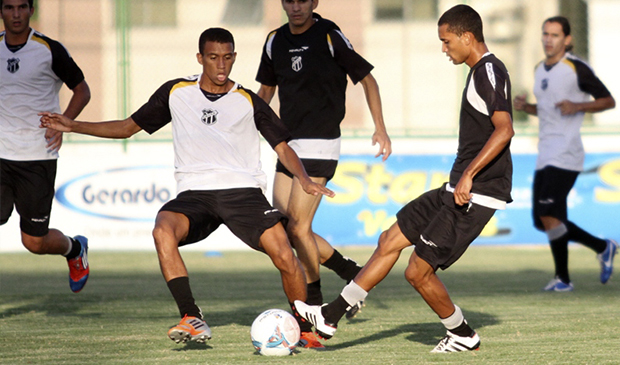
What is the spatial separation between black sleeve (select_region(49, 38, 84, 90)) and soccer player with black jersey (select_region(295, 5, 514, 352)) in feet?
9.82

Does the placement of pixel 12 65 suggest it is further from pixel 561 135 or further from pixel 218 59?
pixel 561 135

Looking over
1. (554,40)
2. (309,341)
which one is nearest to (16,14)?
(309,341)

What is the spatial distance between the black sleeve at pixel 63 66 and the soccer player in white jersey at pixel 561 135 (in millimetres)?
4101

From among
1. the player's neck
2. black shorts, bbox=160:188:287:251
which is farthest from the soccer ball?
the player's neck

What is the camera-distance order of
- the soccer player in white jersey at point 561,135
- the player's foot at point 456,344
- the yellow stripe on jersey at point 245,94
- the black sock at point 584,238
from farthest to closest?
the black sock at point 584,238 < the soccer player in white jersey at point 561,135 < the yellow stripe on jersey at point 245,94 < the player's foot at point 456,344

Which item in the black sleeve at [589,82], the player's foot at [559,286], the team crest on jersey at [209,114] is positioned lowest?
the player's foot at [559,286]

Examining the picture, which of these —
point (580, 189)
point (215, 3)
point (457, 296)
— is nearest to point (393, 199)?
point (580, 189)

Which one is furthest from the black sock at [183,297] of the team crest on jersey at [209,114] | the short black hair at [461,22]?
the short black hair at [461,22]

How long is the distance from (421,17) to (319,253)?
1876 centimetres

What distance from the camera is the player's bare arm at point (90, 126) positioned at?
5.75 m

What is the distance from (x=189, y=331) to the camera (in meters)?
5.09

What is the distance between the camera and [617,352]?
5.28 m

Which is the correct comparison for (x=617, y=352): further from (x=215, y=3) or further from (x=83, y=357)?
(x=215, y=3)

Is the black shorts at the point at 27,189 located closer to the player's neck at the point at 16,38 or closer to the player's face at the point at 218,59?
the player's neck at the point at 16,38
